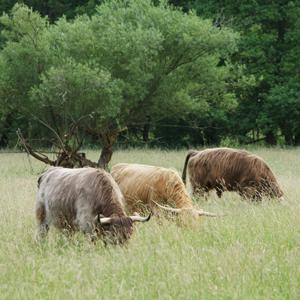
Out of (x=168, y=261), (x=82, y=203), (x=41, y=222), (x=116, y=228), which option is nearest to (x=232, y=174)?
(x=41, y=222)

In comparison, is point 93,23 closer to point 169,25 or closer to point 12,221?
point 169,25

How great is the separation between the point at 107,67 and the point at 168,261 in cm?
1472

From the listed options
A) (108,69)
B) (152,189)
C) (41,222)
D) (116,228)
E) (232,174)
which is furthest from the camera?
(108,69)

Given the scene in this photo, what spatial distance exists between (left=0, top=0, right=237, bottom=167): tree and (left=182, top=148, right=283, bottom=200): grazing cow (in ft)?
23.9

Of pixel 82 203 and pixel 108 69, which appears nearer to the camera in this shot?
pixel 82 203

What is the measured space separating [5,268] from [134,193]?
11.6 ft

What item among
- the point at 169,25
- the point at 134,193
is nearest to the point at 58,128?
the point at 169,25

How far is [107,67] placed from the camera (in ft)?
69.0

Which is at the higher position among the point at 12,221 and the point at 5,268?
the point at 5,268

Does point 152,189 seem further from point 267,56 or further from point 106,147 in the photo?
point 267,56

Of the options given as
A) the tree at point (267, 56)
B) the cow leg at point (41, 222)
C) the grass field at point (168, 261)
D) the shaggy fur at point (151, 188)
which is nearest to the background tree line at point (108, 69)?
→ the tree at point (267, 56)

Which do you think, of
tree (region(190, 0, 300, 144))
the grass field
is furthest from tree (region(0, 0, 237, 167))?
the grass field

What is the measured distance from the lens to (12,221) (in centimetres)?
984

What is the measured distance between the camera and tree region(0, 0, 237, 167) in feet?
65.7
